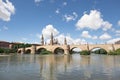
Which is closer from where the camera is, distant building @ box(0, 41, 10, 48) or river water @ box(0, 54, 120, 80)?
river water @ box(0, 54, 120, 80)

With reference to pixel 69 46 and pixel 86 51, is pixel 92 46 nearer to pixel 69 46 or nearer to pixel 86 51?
pixel 86 51

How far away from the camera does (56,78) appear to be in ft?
54.0

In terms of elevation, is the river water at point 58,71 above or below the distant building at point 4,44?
below

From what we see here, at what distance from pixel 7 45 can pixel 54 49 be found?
64193 mm

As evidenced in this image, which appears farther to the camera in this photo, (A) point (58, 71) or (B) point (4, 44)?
(B) point (4, 44)

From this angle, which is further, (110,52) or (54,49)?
(54,49)

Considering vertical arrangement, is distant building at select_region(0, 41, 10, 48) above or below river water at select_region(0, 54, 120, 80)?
above

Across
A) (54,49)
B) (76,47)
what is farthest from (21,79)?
(54,49)

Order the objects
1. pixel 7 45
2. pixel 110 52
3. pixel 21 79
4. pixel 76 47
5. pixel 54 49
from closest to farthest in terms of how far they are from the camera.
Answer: pixel 21 79, pixel 110 52, pixel 76 47, pixel 54 49, pixel 7 45

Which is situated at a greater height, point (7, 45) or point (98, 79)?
point (7, 45)

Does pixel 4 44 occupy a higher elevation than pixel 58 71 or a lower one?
higher

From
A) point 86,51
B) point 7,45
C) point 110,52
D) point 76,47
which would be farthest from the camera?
point 7,45

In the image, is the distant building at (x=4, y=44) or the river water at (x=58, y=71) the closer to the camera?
the river water at (x=58, y=71)

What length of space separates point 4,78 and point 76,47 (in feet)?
298
